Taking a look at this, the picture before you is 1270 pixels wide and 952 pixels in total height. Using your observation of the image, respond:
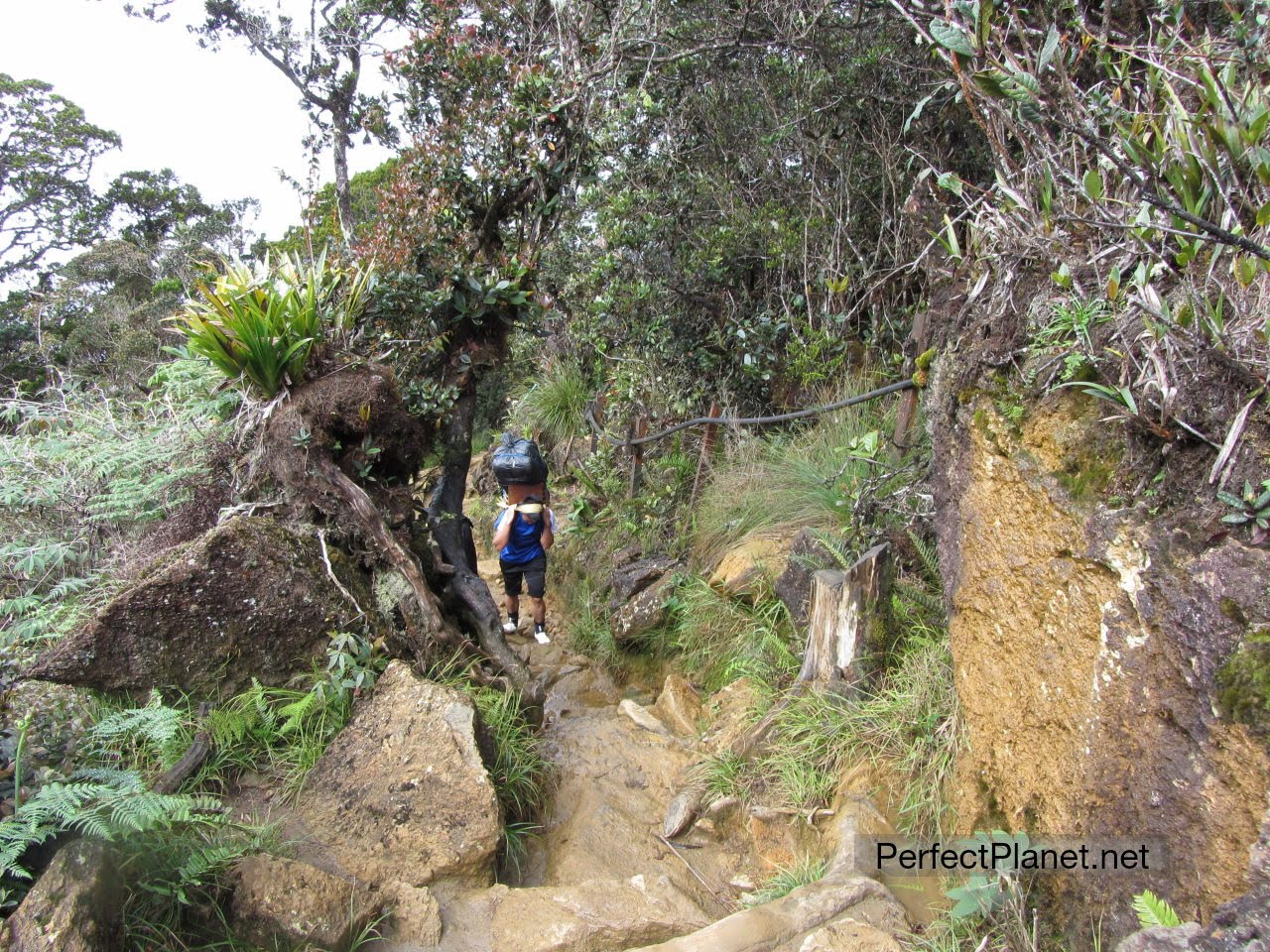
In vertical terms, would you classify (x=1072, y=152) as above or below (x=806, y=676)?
above

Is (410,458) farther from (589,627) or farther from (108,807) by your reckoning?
(108,807)

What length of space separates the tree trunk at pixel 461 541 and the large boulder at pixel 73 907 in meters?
2.53

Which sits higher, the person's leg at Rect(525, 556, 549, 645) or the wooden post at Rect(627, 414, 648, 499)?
the wooden post at Rect(627, 414, 648, 499)

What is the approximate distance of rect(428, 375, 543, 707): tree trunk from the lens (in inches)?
191

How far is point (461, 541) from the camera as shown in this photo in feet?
18.8

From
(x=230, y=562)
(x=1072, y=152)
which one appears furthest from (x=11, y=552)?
(x=1072, y=152)

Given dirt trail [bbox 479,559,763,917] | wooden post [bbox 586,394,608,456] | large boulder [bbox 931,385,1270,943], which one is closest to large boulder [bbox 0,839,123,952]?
dirt trail [bbox 479,559,763,917]

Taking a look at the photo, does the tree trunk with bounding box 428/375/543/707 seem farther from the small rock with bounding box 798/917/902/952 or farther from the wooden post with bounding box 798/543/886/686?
the small rock with bounding box 798/917/902/952

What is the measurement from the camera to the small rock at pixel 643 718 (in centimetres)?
435

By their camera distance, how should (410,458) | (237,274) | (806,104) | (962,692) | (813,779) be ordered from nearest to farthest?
(962,692), (813,779), (237,274), (410,458), (806,104)

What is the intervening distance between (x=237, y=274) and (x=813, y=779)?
13.4 feet

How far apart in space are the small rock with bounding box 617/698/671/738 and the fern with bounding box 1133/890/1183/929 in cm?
277

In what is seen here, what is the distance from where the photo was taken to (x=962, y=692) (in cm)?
271

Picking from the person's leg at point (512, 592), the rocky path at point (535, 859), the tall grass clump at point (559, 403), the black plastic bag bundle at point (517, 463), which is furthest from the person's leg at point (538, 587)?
the tall grass clump at point (559, 403)
